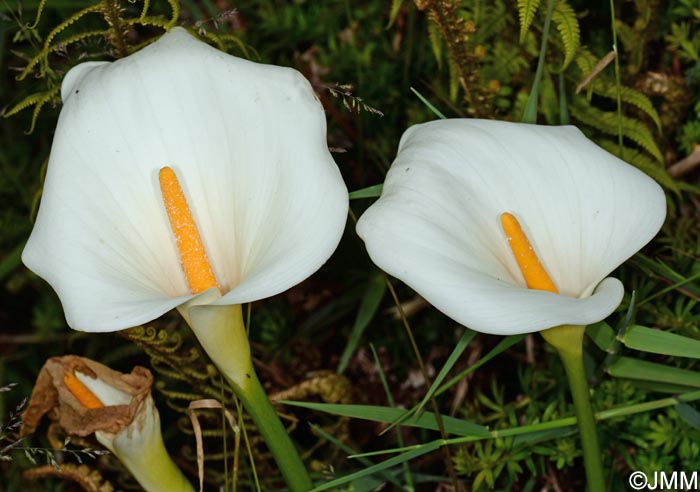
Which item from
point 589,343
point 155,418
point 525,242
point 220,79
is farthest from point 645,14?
point 155,418

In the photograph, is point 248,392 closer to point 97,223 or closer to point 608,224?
point 97,223

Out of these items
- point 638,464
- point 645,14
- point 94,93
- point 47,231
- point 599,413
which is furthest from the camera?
point 645,14

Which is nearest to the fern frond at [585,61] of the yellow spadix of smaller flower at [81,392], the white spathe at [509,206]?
the white spathe at [509,206]

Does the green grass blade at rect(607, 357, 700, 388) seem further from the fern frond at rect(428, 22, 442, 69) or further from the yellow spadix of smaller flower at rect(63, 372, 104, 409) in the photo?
the yellow spadix of smaller flower at rect(63, 372, 104, 409)

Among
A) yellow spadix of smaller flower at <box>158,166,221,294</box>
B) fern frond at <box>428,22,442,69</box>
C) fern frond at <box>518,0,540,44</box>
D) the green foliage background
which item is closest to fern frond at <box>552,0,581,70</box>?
the green foliage background

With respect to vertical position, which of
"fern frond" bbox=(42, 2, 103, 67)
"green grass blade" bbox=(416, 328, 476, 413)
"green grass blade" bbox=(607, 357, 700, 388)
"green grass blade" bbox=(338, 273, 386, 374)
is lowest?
"green grass blade" bbox=(338, 273, 386, 374)

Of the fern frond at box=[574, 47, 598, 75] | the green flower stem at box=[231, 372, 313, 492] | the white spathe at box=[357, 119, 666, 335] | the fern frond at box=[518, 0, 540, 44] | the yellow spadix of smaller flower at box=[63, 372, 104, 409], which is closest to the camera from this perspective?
the white spathe at box=[357, 119, 666, 335]

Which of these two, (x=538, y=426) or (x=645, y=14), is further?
(x=645, y=14)
